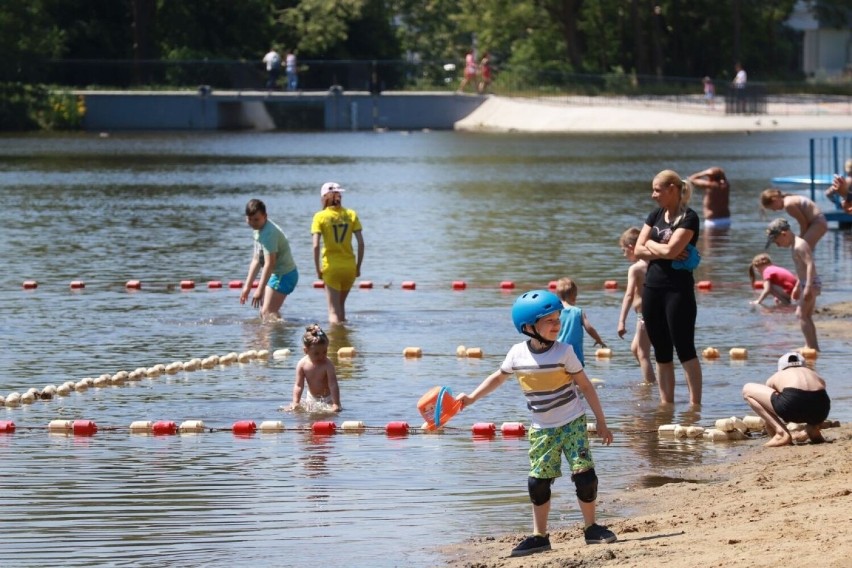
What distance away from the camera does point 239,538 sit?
9.15 metres

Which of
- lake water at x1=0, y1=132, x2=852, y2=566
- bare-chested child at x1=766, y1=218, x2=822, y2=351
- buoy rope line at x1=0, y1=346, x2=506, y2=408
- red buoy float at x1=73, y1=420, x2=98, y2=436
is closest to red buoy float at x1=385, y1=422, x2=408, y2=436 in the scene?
lake water at x1=0, y1=132, x2=852, y2=566

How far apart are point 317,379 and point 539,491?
4599 mm

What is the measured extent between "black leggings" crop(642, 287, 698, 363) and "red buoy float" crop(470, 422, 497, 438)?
4.19 feet

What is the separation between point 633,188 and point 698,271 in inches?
610

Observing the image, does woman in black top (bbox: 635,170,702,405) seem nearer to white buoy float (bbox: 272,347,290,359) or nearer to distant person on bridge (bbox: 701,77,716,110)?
white buoy float (bbox: 272,347,290,359)

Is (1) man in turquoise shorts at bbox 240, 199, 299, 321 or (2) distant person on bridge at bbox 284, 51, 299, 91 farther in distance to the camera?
(2) distant person on bridge at bbox 284, 51, 299, 91

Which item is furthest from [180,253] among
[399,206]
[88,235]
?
[399,206]

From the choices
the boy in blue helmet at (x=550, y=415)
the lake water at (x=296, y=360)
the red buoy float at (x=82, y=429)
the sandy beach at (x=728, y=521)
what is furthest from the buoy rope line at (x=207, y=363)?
the boy in blue helmet at (x=550, y=415)

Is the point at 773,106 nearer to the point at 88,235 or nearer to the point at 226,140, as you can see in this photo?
the point at 226,140

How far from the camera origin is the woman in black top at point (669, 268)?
11812 millimetres

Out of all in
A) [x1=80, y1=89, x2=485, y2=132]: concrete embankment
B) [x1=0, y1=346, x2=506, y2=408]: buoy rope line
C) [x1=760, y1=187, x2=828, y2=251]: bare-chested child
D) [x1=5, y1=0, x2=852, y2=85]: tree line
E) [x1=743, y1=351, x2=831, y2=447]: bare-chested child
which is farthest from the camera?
[x1=5, y1=0, x2=852, y2=85]: tree line

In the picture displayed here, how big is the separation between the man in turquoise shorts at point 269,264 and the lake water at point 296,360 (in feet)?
1.04

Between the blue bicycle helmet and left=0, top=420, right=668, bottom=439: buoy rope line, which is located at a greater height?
the blue bicycle helmet

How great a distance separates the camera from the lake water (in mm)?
9539
